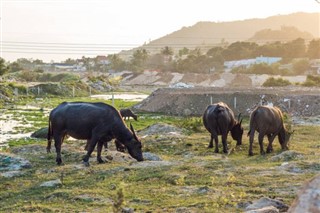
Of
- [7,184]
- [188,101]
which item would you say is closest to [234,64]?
[188,101]

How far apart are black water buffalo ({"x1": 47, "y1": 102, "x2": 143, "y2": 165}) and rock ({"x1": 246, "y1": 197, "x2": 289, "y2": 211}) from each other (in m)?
7.01

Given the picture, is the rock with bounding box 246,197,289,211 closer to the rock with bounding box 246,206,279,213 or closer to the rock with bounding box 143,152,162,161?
the rock with bounding box 246,206,279,213

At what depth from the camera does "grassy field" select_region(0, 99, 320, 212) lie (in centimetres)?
1092

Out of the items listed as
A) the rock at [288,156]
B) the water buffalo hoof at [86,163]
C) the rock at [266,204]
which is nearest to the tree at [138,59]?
the rock at [288,156]

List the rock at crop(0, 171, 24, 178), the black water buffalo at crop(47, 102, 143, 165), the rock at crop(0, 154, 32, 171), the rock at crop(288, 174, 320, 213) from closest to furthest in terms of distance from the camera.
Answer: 1. the rock at crop(288, 174, 320, 213)
2. the rock at crop(0, 171, 24, 178)
3. the rock at crop(0, 154, 32, 171)
4. the black water buffalo at crop(47, 102, 143, 165)

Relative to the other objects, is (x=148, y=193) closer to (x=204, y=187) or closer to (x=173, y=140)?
(x=204, y=187)

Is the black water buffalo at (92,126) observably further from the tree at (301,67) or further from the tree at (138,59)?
the tree at (138,59)

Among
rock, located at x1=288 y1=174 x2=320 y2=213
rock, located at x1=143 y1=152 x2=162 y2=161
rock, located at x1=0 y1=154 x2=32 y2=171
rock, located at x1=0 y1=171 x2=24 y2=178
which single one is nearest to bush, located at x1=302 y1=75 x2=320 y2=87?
rock, located at x1=143 y1=152 x2=162 y2=161

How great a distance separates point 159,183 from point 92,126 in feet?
14.4

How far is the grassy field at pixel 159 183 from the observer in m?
10.9

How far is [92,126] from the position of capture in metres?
16.7

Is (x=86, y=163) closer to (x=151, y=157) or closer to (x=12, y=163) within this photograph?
(x=12, y=163)

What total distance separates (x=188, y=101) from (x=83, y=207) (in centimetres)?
3410

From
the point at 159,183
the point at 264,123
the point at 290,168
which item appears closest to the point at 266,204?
the point at 159,183
